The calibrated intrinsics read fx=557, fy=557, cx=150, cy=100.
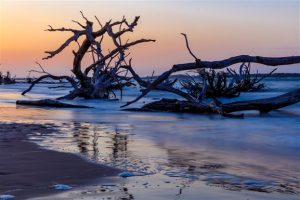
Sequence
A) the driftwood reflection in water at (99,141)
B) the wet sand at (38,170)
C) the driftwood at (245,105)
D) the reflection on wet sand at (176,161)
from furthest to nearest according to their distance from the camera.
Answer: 1. the driftwood at (245,105)
2. the driftwood reflection in water at (99,141)
3. the reflection on wet sand at (176,161)
4. the wet sand at (38,170)

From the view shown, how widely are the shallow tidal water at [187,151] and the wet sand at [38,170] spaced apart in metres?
0.21

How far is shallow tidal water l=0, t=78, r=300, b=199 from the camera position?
149 inches

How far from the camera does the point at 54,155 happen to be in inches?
206

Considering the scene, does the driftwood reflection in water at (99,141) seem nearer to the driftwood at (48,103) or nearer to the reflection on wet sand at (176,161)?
the reflection on wet sand at (176,161)

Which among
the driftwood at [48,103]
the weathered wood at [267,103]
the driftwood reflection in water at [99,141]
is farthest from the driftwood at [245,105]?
the driftwood reflection in water at [99,141]

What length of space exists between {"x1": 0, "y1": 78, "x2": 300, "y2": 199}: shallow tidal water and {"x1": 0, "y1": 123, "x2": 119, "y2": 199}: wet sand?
209 millimetres

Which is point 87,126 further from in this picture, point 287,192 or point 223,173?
point 287,192

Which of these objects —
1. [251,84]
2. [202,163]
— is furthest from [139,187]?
[251,84]

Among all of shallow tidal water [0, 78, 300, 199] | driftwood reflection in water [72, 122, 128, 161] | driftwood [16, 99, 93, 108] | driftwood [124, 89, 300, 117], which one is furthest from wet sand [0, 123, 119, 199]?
driftwood [16, 99, 93, 108]

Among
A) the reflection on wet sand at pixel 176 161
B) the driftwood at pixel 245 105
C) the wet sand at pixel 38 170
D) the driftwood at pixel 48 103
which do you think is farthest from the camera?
the driftwood at pixel 48 103

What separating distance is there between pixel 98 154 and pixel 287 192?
2.20 meters

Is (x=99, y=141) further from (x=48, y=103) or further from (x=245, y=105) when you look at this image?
(x=48, y=103)

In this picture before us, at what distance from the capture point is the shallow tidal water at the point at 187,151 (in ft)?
12.4

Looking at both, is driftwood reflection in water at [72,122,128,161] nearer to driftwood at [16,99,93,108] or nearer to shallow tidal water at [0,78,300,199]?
shallow tidal water at [0,78,300,199]
